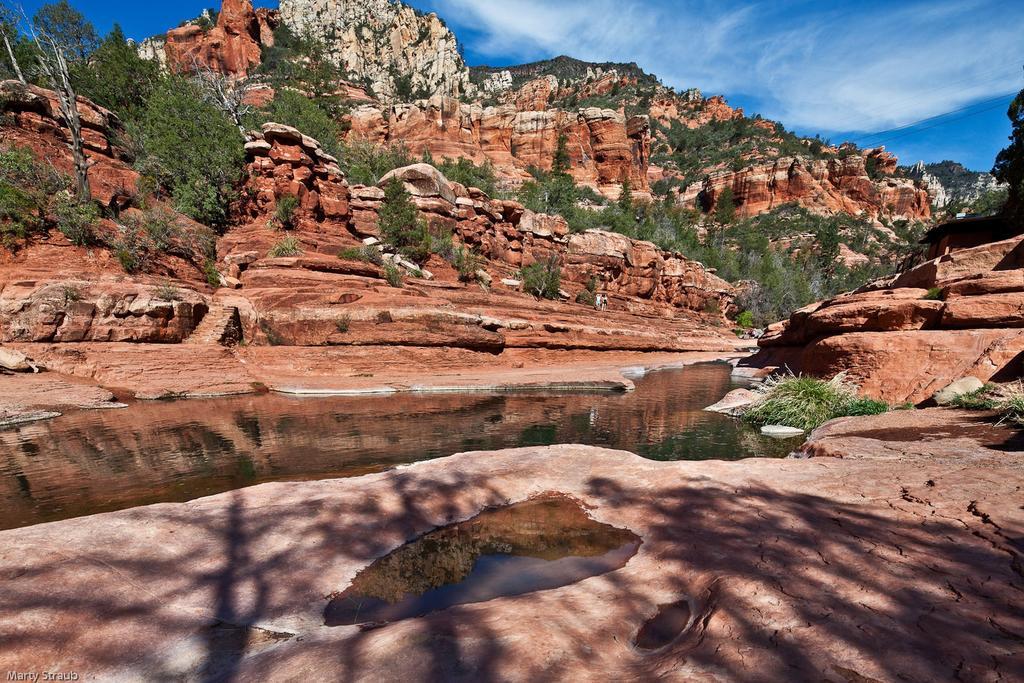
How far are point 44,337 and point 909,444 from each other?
20795 mm

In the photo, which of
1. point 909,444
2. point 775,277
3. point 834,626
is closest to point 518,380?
point 909,444

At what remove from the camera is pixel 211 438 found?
8.58m

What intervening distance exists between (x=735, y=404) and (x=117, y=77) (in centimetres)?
4390

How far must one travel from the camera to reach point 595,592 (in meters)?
2.47

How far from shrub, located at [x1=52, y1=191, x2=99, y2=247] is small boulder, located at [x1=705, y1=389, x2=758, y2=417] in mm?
23379

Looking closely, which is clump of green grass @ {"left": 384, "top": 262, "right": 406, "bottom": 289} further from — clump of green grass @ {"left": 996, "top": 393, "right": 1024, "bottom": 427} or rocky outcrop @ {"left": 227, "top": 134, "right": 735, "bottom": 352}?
clump of green grass @ {"left": 996, "top": 393, "right": 1024, "bottom": 427}

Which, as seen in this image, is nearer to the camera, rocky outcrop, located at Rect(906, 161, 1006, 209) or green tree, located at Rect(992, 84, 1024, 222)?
green tree, located at Rect(992, 84, 1024, 222)

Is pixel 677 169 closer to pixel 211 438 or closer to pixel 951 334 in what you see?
pixel 951 334

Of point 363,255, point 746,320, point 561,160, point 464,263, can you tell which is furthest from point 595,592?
point 561,160

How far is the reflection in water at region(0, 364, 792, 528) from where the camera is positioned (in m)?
6.06

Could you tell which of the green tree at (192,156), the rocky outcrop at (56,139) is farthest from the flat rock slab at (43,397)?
the green tree at (192,156)

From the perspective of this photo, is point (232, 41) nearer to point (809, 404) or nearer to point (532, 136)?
point (532, 136)

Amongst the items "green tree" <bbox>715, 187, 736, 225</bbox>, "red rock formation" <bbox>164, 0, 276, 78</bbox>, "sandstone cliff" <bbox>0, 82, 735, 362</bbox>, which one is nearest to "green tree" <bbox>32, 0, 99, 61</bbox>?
"sandstone cliff" <bbox>0, 82, 735, 362</bbox>

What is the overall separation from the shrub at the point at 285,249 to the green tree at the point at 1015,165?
35095mm
